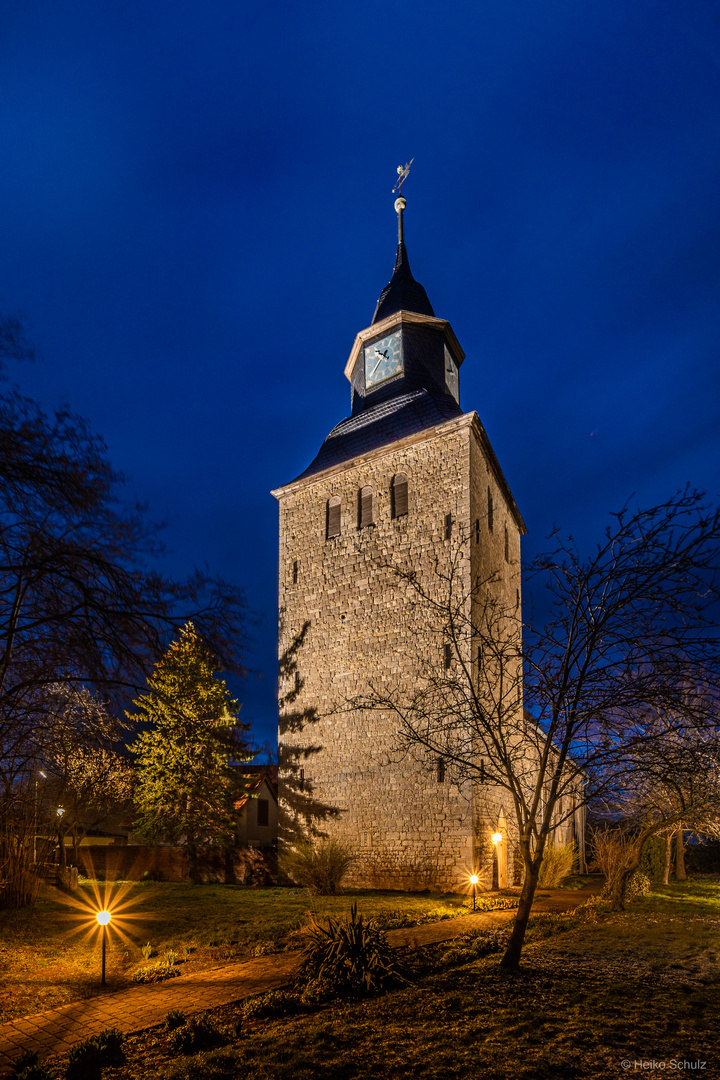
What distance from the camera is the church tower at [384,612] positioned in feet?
51.1

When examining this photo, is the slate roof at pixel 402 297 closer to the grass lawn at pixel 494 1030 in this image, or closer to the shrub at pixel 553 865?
the shrub at pixel 553 865

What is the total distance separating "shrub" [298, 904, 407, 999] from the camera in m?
6.00

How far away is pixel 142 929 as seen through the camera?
957cm

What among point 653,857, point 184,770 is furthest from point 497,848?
point 184,770

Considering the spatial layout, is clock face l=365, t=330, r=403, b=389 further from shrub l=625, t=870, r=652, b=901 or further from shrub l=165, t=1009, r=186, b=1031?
shrub l=165, t=1009, r=186, b=1031

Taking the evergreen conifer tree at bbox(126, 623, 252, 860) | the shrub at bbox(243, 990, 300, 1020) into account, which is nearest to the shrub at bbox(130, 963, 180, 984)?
the shrub at bbox(243, 990, 300, 1020)

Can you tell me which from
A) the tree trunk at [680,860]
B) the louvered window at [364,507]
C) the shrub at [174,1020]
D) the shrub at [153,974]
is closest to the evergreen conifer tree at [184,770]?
the louvered window at [364,507]

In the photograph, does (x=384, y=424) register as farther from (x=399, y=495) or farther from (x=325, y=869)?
(x=325, y=869)

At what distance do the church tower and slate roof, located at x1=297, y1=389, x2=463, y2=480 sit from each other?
58mm

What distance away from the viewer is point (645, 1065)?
14.2 ft

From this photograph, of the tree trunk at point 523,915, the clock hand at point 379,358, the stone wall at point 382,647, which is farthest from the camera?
the clock hand at point 379,358

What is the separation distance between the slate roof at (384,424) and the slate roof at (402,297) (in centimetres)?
386

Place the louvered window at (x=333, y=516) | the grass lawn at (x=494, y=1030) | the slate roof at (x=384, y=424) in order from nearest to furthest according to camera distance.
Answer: the grass lawn at (x=494, y=1030), the slate roof at (x=384, y=424), the louvered window at (x=333, y=516)

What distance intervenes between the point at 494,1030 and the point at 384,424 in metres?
16.3
